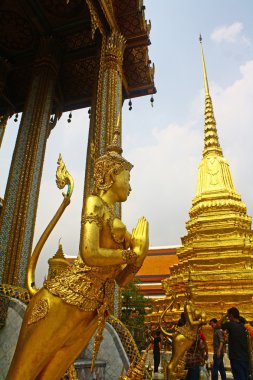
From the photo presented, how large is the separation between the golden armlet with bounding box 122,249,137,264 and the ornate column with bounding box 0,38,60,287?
11.0 ft

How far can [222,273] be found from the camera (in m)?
12.3

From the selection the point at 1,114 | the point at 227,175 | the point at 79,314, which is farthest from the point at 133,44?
the point at 227,175

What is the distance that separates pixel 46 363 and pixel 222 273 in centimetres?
1178

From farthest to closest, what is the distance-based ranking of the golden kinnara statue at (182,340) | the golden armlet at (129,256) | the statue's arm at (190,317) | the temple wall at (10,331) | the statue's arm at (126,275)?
1. the statue's arm at (190,317)
2. the golden kinnara statue at (182,340)
3. the temple wall at (10,331)
4. the statue's arm at (126,275)
5. the golden armlet at (129,256)

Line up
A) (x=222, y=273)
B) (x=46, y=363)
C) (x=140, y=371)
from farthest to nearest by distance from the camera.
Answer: (x=222, y=273) → (x=140, y=371) → (x=46, y=363)

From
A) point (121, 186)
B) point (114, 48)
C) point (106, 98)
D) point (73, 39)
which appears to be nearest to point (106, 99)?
point (106, 98)

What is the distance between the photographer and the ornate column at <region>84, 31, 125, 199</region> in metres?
5.01

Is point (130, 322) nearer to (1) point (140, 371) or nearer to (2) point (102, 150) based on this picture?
(2) point (102, 150)

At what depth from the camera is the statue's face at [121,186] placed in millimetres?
2018

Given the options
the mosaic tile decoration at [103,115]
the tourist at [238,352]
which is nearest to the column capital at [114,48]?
the mosaic tile decoration at [103,115]

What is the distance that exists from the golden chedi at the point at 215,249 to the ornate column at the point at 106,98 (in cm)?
838

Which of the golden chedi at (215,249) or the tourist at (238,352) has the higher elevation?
the golden chedi at (215,249)

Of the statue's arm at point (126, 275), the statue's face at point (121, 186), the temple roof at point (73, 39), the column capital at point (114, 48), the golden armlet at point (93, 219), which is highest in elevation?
the temple roof at point (73, 39)

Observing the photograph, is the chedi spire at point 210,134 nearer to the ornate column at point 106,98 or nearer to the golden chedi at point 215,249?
the golden chedi at point 215,249
